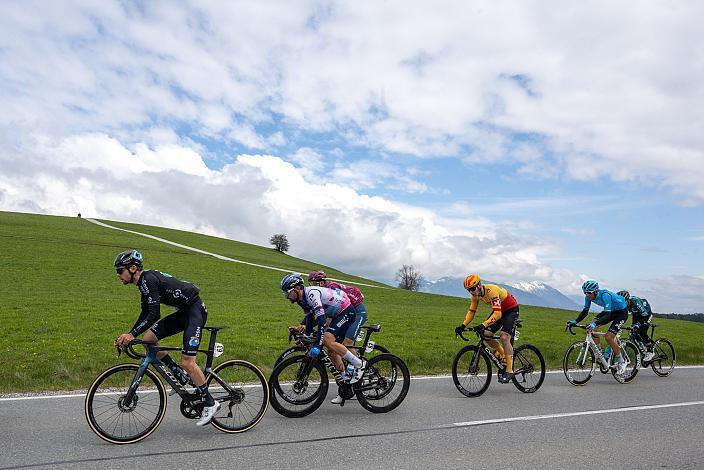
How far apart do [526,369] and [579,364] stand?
1770 millimetres

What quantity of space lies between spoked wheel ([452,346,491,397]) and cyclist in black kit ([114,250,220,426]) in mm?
4621

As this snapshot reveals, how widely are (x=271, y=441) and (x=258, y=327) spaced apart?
43.8 feet

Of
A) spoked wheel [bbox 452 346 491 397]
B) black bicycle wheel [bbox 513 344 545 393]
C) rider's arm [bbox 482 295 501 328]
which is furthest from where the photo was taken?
black bicycle wheel [bbox 513 344 545 393]

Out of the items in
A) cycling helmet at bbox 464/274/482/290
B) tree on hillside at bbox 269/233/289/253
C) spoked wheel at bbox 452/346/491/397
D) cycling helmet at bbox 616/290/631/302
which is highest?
tree on hillside at bbox 269/233/289/253

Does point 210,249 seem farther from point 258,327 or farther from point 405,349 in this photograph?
point 405,349

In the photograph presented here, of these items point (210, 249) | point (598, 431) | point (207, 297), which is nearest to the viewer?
point (598, 431)

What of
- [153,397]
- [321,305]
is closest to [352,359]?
[321,305]

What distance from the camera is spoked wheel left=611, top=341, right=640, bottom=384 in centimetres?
1198

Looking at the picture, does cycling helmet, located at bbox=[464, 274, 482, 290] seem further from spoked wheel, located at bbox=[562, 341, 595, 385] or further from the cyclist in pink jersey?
spoked wheel, located at bbox=[562, 341, 595, 385]

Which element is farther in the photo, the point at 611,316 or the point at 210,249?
the point at 210,249

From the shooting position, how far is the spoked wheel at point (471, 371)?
9.84 m

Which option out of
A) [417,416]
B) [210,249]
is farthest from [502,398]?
[210,249]

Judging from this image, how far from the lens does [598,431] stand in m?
7.50


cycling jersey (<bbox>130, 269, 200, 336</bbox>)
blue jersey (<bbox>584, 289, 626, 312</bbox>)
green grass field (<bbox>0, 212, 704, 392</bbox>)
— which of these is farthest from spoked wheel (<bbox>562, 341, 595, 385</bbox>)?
cycling jersey (<bbox>130, 269, 200, 336</bbox>)
